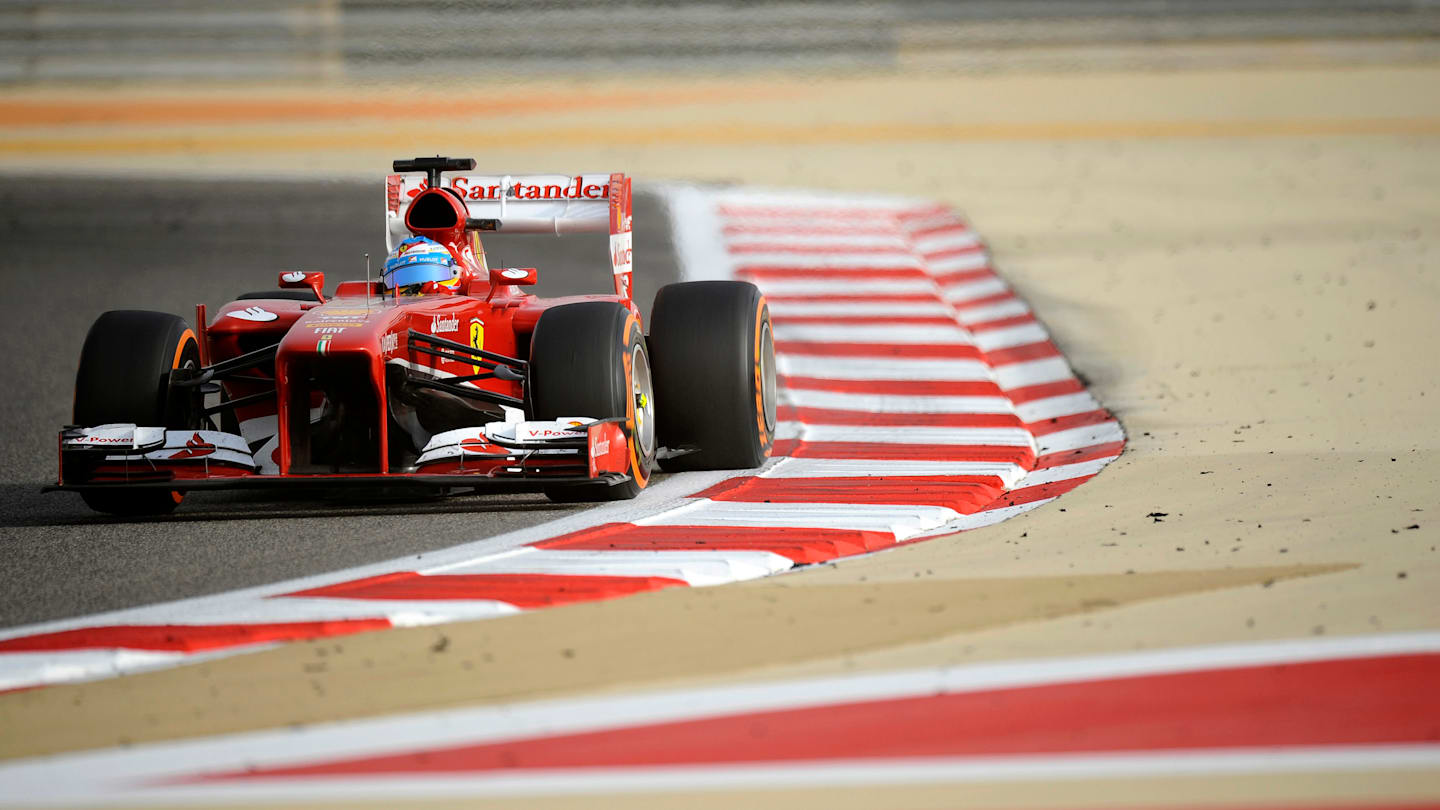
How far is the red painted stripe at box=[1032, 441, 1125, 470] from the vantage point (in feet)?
26.4

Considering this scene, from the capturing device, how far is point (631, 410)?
7.47 m

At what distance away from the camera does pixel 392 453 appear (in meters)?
7.50

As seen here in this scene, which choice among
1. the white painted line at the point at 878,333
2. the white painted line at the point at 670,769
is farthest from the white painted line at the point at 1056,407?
the white painted line at the point at 670,769

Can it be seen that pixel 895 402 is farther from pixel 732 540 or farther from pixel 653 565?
pixel 653 565

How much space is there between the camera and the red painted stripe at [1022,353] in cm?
1084

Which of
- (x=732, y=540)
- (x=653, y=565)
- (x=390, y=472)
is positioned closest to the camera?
(x=653, y=565)

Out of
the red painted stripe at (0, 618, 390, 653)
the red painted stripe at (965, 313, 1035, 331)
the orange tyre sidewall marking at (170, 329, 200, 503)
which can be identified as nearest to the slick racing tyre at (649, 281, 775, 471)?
the orange tyre sidewall marking at (170, 329, 200, 503)

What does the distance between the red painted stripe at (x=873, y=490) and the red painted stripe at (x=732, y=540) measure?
66 cm

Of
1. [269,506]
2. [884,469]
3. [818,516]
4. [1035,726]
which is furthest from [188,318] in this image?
[1035,726]

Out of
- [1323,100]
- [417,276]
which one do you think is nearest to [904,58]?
[1323,100]

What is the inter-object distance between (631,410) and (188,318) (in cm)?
636

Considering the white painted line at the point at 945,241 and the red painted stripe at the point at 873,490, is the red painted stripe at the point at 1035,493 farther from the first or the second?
the white painted line at the point at 945,241

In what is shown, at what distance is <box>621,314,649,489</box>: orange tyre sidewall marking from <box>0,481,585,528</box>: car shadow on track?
30cm

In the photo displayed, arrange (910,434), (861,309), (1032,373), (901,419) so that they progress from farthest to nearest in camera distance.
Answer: (861,309), (1032,373), (901,419), (910,434)
